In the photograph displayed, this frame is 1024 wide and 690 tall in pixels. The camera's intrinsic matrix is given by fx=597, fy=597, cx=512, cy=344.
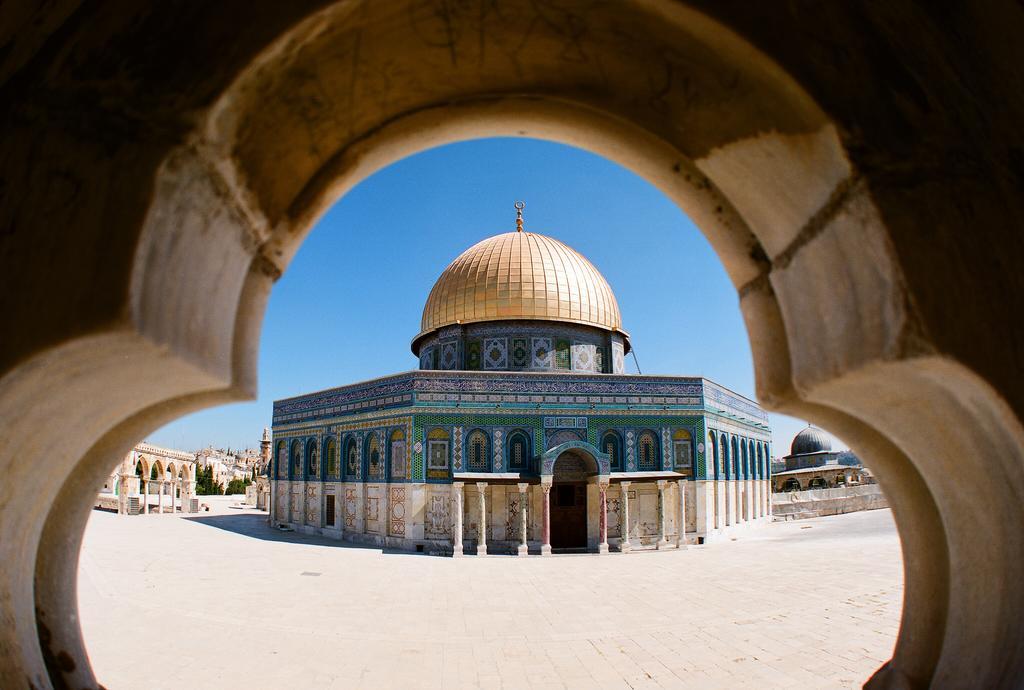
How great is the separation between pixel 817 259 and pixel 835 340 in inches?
9.4

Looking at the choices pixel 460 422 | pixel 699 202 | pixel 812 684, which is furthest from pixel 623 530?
pixel 699 202

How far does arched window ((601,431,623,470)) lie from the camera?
835 inches

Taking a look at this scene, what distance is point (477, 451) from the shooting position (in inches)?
813

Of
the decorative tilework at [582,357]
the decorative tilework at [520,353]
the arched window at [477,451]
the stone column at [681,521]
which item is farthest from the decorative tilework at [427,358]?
the stone column at [681,521]

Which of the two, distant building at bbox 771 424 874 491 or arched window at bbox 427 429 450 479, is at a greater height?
arched window at bbox 427 429 450 479

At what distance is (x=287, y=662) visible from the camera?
7836 mm

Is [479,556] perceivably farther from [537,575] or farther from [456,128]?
[456,128]

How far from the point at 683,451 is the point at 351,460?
12.7 metres

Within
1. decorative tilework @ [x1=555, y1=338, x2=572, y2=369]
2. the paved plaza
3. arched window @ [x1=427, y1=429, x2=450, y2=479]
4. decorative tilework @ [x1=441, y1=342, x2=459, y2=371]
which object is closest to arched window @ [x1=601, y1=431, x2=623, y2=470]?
the paved plaza

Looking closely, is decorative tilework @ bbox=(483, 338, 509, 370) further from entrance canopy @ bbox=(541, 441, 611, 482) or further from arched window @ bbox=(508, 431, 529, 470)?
entrance canopy @ bbox=(541, 441, 611, 482)

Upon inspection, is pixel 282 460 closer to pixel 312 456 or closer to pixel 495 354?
pixel 312 456

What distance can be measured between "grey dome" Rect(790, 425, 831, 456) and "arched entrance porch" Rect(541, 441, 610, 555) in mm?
38865

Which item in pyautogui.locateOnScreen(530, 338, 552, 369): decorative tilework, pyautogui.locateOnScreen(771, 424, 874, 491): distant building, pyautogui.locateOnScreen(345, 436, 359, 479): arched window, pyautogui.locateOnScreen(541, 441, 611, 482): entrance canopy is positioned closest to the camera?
pyautogui.locateOnScreen(541, 441, 611, 482): entrance canopy

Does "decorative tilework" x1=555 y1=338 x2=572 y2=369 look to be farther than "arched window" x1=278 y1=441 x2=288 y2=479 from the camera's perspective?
No
